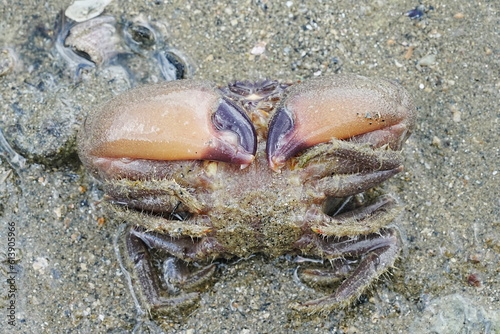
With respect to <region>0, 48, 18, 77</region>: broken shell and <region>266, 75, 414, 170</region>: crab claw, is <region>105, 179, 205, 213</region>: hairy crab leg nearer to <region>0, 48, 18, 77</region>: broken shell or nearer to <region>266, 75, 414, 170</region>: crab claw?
<region>266, 75, 414, 170</region>: crab claw

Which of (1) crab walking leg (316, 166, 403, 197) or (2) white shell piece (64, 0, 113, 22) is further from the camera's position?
(2) white shell piece (64, 0, 113, 22)

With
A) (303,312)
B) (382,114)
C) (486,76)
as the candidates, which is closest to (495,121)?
(486,76)

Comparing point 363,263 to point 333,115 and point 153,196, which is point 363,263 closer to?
point 333,115

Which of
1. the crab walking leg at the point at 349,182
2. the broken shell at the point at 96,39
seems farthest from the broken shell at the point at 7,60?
the crab walking leg at the point at 349,182

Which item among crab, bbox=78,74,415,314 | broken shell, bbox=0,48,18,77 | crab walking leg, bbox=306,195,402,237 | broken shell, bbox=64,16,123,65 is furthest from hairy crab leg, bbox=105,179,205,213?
broken shell, bbox=0,48,18,77

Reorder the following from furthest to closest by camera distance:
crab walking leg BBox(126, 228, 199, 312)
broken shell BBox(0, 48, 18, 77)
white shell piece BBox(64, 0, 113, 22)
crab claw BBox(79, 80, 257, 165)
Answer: white shell piece BBox(64, 0, 113, 22) → broken shell BBox(0, 48, 18, 77) → crab walking leg BBox(126, 228, 199, 312) → crab claw BBox(79, 80, 257, 165)

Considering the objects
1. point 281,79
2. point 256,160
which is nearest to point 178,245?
point 256,160

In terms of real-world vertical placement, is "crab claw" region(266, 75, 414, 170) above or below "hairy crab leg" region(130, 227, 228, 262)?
above
